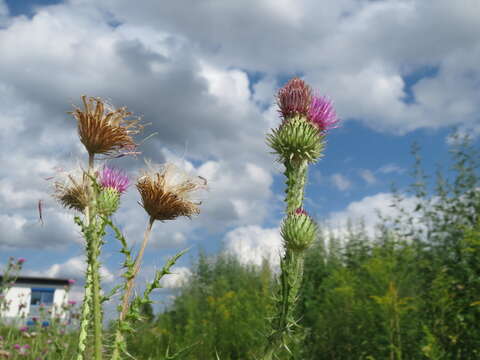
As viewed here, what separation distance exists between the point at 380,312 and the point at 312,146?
3.58m

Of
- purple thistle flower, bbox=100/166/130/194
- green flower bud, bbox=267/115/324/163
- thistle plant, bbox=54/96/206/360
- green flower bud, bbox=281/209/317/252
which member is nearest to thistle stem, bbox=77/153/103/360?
thistle plant, bbox=54/96/206/360

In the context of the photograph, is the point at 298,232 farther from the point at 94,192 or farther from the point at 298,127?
the point at 94,192

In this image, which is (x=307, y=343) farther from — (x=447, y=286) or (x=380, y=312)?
(x=447, y=286)

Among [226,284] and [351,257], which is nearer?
[351,257]

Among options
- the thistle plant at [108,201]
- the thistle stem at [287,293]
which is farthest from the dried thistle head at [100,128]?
the thistle stem at [287,293]

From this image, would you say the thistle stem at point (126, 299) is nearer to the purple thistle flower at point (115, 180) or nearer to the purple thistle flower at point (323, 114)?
the purple thistle flower at point (115, 180)

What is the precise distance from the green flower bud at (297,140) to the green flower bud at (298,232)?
541 millimetres

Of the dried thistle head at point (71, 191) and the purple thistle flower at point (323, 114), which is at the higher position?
the purple thistle flower at point (323, 114)

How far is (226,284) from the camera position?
12523 millimetres

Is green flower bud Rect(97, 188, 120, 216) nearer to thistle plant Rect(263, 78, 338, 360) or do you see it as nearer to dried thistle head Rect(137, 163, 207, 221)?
dried thistle head Rect(137, 163, 207, 221)

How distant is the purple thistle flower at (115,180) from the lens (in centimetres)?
234

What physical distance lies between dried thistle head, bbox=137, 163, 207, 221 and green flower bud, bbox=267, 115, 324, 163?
0.99 metres

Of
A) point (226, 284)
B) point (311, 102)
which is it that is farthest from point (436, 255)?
point (226, 284)

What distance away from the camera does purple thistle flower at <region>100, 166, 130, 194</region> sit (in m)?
2.34
